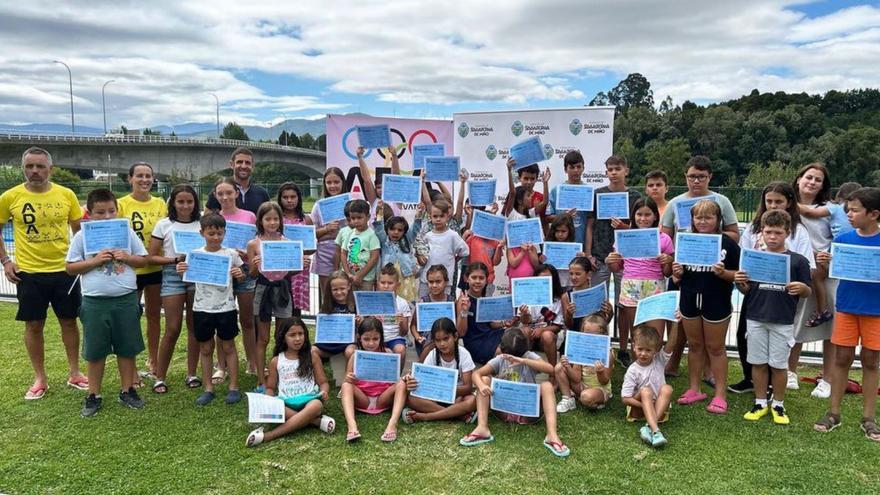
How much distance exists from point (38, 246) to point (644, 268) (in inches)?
211

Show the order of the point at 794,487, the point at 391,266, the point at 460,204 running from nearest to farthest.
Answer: the point at 794,487
the point at 391,266
the point at 460,204

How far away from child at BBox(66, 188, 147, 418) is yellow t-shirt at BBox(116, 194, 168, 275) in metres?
0.39

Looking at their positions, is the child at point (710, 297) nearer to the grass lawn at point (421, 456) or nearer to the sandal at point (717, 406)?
the sandal at point (717, 406)

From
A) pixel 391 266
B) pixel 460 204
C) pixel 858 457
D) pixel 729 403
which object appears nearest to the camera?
pixel 858 457

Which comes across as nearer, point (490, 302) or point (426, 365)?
point (426, 365)

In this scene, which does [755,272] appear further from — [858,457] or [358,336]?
[358,336]

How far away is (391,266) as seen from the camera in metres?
5.16

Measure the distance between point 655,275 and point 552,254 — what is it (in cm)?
93

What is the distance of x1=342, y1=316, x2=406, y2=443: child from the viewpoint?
175 inches

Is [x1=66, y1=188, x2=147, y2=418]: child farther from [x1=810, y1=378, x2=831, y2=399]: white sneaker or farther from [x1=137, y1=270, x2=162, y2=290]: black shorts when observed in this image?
[x1=810, y1=378, x2=831, y2=399]: white sneaker

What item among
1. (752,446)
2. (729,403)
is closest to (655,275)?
(729,403)

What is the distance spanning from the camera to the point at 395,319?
5.15m

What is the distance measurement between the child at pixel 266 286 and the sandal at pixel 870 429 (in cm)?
472

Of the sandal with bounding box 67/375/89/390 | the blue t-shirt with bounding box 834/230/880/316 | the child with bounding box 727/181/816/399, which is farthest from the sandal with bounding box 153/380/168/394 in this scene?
the blue t-shirt with bounding box 834/230/880/316
